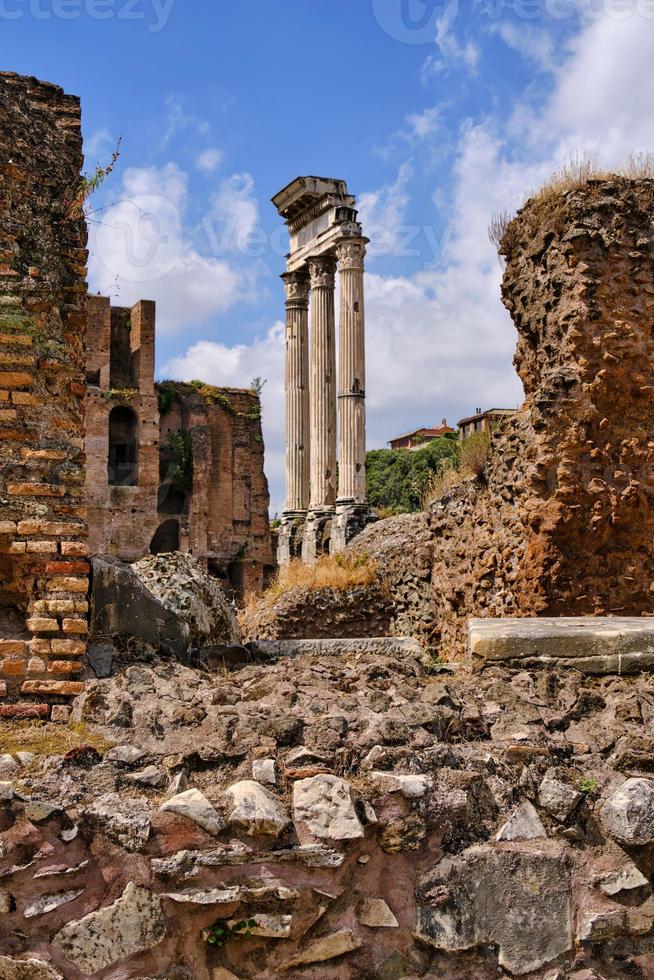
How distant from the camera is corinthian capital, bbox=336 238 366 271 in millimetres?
22016

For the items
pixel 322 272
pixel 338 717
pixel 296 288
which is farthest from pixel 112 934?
pixel 296 288

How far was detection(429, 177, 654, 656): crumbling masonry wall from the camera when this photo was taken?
6.35m

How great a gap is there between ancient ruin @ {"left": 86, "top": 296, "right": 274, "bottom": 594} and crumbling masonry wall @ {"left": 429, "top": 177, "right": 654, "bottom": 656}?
32.2 meters

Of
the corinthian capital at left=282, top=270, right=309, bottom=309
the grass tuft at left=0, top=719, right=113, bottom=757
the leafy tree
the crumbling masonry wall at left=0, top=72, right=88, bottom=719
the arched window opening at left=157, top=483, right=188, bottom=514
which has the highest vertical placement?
the corinthian capital at left=282, top=270, right=309, bottom=309

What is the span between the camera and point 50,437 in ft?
13.7

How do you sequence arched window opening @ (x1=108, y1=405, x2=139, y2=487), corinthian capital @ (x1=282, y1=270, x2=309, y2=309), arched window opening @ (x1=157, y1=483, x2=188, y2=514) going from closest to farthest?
corinthian capital @ (x1=282, y1=270, x2=309, y2=309)
arched window opening @ (x1=108, y1=405, x2=139, y2=487)
arched window opening @ (x1=157, y1=483, x2=188, y2=514)

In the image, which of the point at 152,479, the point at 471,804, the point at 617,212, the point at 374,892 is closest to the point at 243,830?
the point at 374,892

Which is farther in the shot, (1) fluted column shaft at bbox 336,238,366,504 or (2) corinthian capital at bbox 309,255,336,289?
(2) corinthian capital at bbox 309,255,336,289

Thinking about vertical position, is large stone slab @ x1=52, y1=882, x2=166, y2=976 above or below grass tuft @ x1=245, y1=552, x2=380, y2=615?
below

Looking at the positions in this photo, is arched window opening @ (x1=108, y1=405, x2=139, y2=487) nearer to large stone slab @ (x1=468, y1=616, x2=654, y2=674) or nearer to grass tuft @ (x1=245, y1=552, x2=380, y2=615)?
grass tuft @ (x1=245, y1=552, x2=380, y2=615)

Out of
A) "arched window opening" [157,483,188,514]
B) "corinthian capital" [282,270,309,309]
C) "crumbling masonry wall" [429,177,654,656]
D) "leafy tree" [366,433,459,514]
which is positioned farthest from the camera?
"leafy tree" [366,433,459,514]

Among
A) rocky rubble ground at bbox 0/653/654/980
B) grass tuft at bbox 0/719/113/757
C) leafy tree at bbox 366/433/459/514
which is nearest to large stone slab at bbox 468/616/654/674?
rocky rubble ground at bbox 0/653/654/980

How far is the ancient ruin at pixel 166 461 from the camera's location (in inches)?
1534

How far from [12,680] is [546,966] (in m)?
2.19
